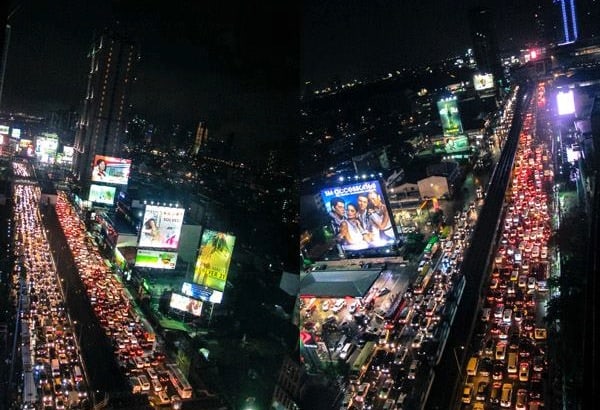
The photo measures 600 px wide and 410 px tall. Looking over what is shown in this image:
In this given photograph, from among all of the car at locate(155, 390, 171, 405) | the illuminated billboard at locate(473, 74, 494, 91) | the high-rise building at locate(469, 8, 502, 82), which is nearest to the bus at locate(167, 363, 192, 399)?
the car at locate(155, 390, 171, 405)

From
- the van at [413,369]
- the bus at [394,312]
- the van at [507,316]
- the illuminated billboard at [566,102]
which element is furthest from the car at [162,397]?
the illuminated billboard at [566,102]

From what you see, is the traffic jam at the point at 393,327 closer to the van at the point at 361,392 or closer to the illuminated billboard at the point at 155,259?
the van at the point at 361,392

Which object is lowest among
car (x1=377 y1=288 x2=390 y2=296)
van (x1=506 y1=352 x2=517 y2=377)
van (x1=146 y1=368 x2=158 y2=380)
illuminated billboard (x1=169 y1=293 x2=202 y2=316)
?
van (x1=146 y1=368 x2=158 y2=380)

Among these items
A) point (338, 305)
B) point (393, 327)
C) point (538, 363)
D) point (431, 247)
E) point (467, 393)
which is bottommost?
point (467, 393)

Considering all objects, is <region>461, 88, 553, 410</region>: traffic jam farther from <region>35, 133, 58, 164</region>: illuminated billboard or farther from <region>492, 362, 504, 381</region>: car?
<region>35, 133, 58, 164</region>: illuminated billboard

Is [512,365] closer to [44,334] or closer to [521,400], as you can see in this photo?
[521,400]

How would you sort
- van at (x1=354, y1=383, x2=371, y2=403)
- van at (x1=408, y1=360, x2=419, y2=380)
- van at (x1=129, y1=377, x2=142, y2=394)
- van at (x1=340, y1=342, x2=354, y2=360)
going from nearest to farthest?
1. van at (x1=354, y1=383, x2=371, y2=403)
2. van at (x1=408, y1=360, x2=419, y2=380)
3. van at (x1=129, y1=377, x2=142, y2=394)
4. van at (x1=340, y1=342, x2=354, y2=360)

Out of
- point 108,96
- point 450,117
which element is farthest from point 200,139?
point 450,117
